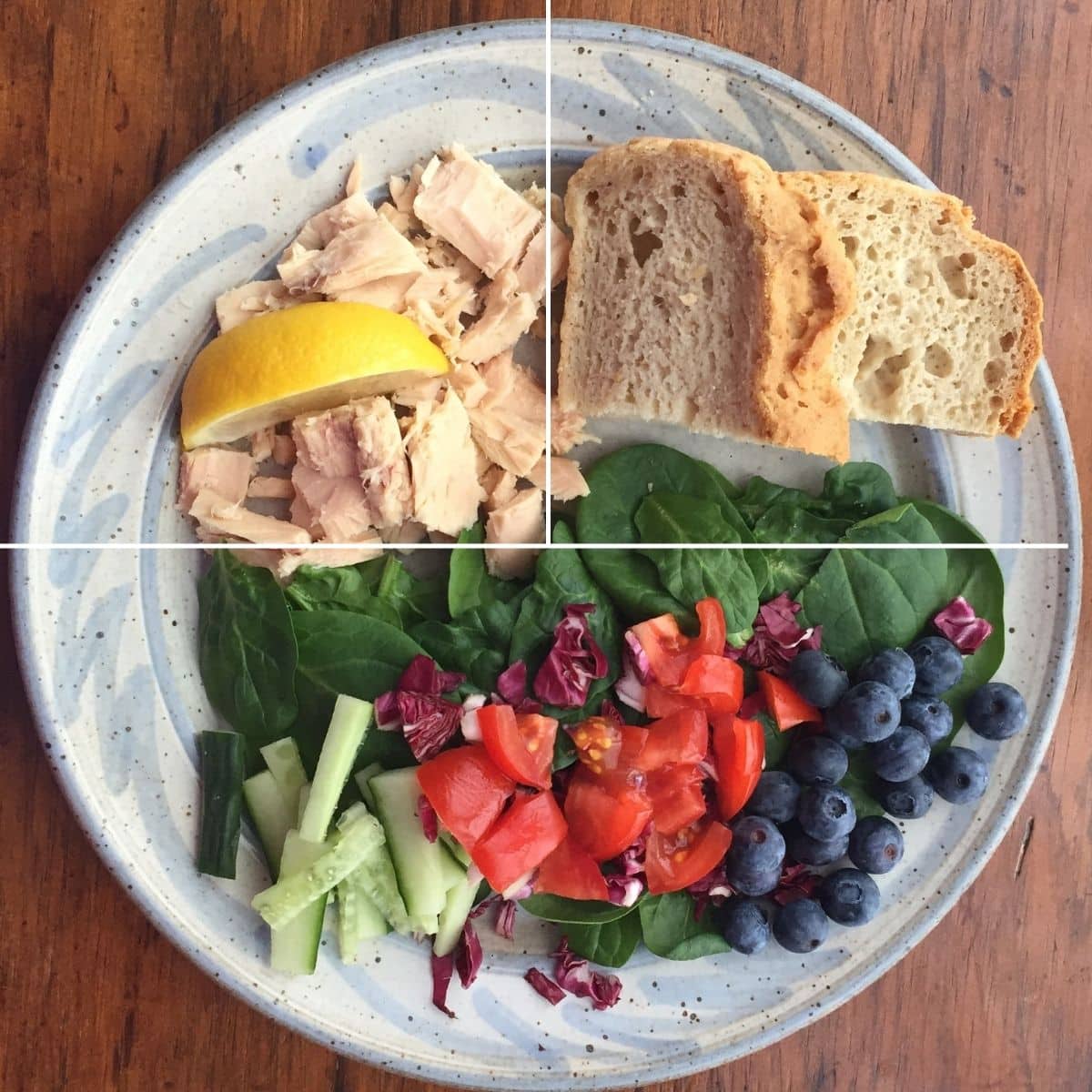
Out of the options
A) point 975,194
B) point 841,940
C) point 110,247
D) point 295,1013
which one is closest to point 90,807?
point 295,1013

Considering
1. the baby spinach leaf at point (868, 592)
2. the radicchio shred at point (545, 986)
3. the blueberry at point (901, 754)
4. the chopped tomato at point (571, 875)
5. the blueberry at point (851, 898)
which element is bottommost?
the radicchio shred at point (545, 986)

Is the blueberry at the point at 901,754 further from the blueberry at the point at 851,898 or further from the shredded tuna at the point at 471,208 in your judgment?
the shredded tuna at the point at 471,208

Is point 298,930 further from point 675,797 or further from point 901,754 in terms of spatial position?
point 901,754

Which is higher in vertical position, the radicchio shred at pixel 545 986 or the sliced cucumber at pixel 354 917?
the sliced cucumber at pixel 354 917

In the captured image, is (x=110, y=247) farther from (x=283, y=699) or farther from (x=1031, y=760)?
(x=1031, y=760)

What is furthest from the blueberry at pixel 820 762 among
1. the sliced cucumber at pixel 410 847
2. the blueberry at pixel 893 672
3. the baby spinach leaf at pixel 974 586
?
the sliced cucumber at pixel 410 847

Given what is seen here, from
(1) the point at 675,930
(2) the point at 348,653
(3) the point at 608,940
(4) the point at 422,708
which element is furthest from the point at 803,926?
(2) the point at 348,653

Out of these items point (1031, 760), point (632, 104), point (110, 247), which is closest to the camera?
point (110, 247)
